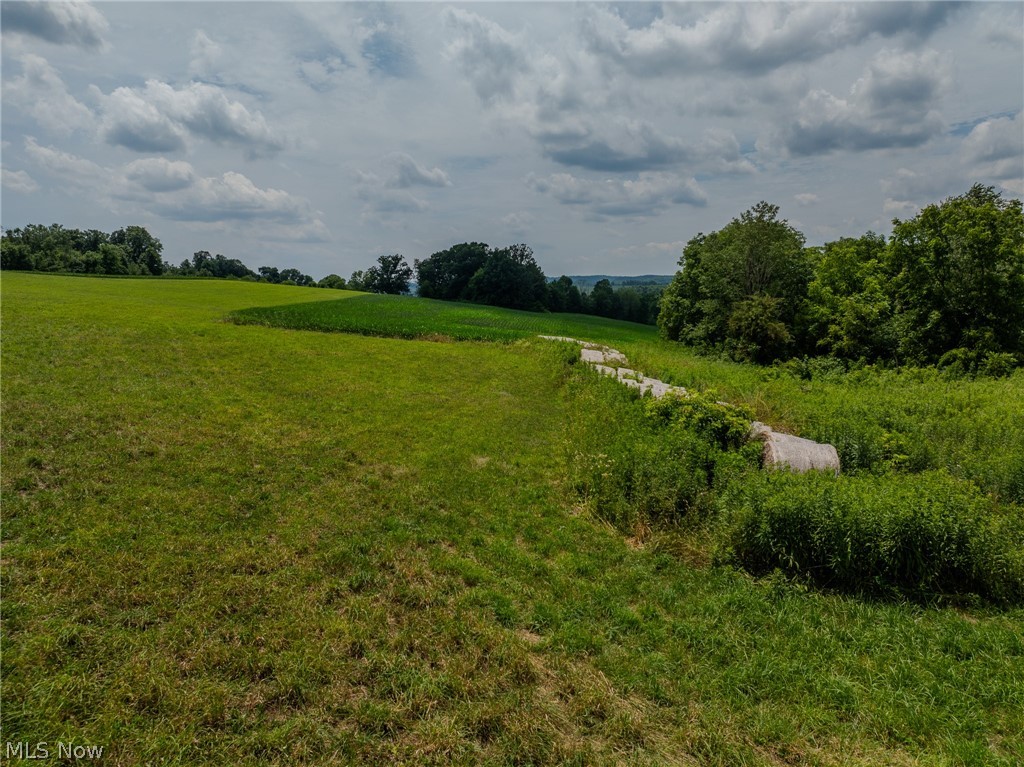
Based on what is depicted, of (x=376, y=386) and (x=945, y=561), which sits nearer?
(x=945, y=561)

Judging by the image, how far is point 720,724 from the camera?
4.02 m

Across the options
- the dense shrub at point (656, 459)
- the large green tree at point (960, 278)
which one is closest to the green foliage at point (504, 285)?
the large green tree at point (960, 278)

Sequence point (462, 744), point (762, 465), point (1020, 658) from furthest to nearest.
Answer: point (762, 465) < point (1020, 658) < point (462, 744)

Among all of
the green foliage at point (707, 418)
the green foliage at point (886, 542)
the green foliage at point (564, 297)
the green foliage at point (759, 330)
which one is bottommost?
the green foliage at point (886, 542)

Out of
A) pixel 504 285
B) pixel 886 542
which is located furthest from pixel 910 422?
pixel 504 285

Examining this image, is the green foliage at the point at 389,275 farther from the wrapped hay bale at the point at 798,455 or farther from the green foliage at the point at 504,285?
the wrapped hay bale at the point at 798,455

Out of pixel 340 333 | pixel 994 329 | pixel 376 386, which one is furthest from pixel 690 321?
pixel 376 386

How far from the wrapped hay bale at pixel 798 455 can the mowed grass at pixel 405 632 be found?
298cm

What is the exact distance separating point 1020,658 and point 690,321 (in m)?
38.5

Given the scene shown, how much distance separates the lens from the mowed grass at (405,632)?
12.5 feet

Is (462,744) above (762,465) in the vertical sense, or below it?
below

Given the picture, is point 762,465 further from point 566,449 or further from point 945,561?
point 566,449

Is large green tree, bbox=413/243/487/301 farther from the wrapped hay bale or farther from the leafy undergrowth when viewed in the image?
the wrapped hay bale

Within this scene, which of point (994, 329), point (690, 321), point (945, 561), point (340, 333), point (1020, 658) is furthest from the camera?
point (690, 321)
